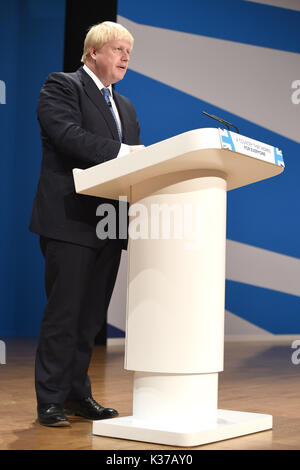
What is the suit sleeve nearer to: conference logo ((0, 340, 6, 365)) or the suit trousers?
the suit trousers

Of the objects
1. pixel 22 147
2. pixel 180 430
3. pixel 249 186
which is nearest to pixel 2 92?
pixel 22 147

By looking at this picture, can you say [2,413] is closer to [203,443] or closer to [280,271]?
[203,443]

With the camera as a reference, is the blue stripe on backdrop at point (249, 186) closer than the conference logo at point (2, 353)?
No

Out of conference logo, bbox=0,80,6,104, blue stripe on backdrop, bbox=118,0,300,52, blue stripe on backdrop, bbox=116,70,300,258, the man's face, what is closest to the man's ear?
the man's face

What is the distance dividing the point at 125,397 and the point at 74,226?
0.95 meters

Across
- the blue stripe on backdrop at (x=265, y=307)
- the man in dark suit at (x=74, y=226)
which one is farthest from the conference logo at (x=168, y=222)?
the blue stripe on backdrop at (x=265, y=307)

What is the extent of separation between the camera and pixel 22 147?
637 cm

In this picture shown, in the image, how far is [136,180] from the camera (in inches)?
71.2

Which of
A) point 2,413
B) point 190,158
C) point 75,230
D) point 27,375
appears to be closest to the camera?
point 190,158

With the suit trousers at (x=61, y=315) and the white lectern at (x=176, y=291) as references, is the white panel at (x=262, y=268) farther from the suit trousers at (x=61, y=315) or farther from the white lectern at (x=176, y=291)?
the white lectern at (x=176, y=291)

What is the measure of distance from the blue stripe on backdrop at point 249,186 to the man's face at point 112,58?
345 cm

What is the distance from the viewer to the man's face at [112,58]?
2.09 meters

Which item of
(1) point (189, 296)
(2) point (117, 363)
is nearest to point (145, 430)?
(1) point (189, 296)

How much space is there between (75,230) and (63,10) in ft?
16.0
